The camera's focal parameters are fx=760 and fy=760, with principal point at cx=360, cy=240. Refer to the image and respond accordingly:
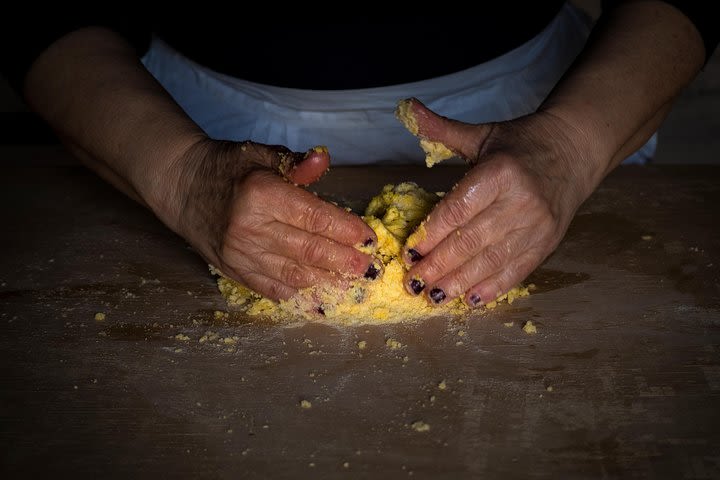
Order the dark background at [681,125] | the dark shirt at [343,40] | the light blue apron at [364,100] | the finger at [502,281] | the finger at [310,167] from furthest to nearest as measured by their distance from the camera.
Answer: the dark background at [681,125] < the light blue apron at [364,100] < the dark shirt at [343,40] < the finger at [502,281] < the finger at [310,167]

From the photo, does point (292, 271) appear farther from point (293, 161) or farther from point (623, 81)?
point (623, 81)

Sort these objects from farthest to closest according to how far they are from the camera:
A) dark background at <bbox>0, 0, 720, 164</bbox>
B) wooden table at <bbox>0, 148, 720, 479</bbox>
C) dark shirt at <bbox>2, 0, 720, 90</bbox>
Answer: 1. dark background at <bbox>0, 0, 720, 164</bbox>
2. dark shirt at <bbox>2, 0, 720, 90</bbox>
3. wooden table at <bbox>0, 148, 720, 479</bbox>

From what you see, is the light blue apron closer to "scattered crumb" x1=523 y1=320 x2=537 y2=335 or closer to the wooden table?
the wooden table

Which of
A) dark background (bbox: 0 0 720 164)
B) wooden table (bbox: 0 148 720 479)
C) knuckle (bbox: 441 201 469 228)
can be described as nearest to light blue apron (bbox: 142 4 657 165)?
wooden table (bbox: 0 148 720 479)

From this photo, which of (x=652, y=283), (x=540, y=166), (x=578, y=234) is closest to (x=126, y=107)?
(x=540, y=166)

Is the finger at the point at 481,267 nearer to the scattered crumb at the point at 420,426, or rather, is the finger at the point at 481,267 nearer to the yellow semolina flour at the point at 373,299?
the yellow semolina flour at the point at 373,299

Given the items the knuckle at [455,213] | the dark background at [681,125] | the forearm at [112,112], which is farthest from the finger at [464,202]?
the dark background at [681,125]

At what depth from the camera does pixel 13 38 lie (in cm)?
159

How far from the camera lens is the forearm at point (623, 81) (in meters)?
1.42

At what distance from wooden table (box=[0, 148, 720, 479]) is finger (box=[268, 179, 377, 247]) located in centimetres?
17

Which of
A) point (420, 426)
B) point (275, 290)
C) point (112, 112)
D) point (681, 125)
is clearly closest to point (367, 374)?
point (420, 426)

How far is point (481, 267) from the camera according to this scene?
1304mm

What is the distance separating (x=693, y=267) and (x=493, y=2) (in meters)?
0.77

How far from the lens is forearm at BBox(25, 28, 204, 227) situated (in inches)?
56.2
